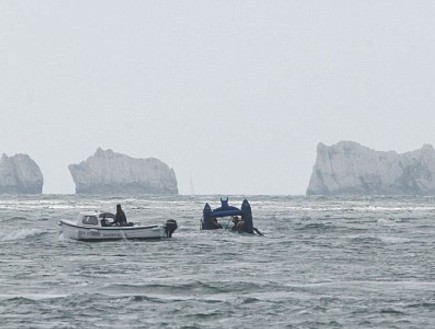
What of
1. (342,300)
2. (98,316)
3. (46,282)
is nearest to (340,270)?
(342,300)

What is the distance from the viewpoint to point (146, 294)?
85.7 ft

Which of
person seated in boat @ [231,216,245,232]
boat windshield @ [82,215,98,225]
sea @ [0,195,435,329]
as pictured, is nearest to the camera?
sea @ [0,195,435,329]

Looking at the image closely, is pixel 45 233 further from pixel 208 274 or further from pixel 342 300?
pixel 342 300

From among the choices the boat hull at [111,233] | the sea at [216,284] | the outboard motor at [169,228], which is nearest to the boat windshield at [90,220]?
the boat hull at [111,233]

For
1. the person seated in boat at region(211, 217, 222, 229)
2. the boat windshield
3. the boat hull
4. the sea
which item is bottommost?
the sea

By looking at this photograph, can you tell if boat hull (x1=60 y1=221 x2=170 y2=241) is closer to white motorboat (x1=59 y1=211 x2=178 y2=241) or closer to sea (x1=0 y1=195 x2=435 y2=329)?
white motorboat (x1=59 y1=211 x2=178 y2=241)

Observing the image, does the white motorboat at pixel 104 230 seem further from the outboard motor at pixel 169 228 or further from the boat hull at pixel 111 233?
the outboard motor at pixel 169 228

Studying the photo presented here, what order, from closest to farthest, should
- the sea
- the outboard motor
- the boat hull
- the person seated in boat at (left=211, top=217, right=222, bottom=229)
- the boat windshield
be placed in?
the sea < the boat hull < the boat windshield < the outboard motor < the person seated in boat at (left=211, top=217, right=222, bottom=229)

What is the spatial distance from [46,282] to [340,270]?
388 inches

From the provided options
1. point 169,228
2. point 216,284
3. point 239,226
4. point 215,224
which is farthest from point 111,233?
point 216,284

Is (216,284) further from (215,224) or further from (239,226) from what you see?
(215,224)

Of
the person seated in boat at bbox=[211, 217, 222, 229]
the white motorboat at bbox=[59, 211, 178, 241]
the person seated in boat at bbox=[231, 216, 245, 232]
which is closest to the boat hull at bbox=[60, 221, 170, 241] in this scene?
the white motorboat at bbox=[59, 211, 178, 241]

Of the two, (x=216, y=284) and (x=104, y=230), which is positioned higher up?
(x=104, y=230)

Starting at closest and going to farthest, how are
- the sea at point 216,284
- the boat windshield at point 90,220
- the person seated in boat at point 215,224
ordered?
the sea at point 216,284 → the boat windshield at point 90,220 → the person seated in boat at point 215,224
